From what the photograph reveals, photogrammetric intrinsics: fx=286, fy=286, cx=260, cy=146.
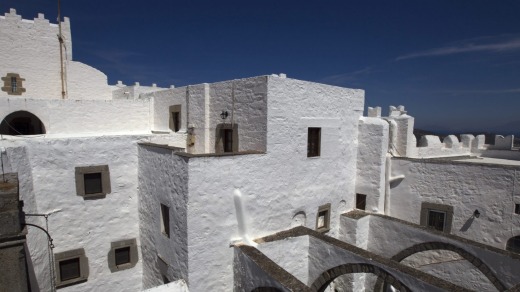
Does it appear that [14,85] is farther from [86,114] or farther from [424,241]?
[424,241]

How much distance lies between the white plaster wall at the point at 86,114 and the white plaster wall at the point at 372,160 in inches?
408

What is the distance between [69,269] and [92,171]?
3.57 metres

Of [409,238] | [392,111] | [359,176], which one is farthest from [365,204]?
[392,111]

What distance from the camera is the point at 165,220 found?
9.48 metres

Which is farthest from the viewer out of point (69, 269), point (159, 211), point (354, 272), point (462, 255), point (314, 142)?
point (314, 142)

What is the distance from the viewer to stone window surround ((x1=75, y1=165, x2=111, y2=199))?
32.2 ft

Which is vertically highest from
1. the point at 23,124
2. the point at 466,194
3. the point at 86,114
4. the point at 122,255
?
the point at 86,114

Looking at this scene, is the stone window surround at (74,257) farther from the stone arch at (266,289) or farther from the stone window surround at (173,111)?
the stone arch at (266,289)

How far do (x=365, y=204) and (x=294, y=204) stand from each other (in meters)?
4.11

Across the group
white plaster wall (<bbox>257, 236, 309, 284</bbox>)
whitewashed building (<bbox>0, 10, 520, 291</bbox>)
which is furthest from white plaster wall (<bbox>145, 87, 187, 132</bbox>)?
white plaster wall (<bbox>257, 236, 309, 284</bbox>)

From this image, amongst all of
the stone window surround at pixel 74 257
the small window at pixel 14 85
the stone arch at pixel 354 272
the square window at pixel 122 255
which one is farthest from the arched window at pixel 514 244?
the small window at pixel 14 85

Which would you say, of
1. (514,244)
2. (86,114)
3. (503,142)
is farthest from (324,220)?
(503,142)

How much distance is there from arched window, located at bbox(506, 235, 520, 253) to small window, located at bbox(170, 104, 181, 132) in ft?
43.4

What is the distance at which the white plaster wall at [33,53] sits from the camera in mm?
13383
